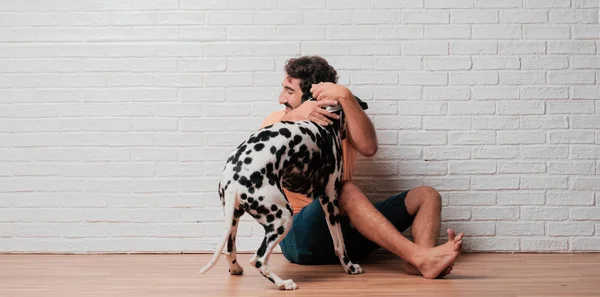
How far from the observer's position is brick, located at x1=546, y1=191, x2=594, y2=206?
12.2 ft

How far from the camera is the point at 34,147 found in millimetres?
3785

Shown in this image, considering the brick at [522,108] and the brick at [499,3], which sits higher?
the brick at [499,3]

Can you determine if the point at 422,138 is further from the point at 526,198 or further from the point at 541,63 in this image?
the point at 541,63

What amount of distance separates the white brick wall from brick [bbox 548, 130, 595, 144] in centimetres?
1

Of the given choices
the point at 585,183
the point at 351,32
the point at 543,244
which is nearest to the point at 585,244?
the point at 543,244

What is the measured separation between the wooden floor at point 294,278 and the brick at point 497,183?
1.27 ft

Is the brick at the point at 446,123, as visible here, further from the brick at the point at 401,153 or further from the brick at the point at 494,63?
the brick at the point at 494,63

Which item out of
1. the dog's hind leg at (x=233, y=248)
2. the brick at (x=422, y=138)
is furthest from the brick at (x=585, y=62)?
the dog's hind leg at (x=233, y=248)

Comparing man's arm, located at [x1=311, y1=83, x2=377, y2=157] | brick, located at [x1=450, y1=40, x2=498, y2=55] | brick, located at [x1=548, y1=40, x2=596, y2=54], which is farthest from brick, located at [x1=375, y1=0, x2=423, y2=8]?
man's arm, located at [x1=311, y1=83, x2=377, y2=157]

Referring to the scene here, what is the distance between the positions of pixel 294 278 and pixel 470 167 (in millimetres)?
1372

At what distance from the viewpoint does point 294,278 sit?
293cm

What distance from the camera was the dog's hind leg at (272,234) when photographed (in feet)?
8.57

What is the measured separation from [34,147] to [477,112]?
2.52 metres

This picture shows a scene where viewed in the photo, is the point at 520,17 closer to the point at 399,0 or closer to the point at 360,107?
the point at 399,0
